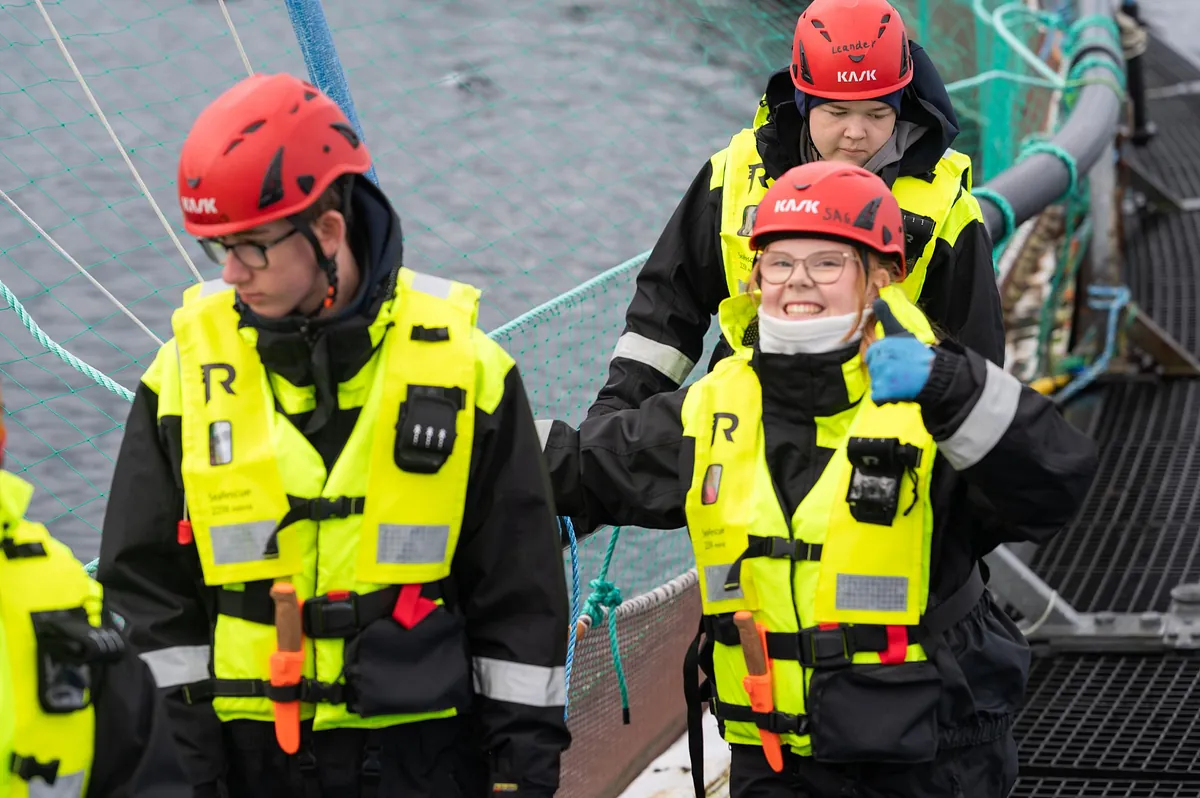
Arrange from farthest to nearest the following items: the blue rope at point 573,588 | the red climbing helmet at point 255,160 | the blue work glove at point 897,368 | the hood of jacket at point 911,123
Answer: the hood of jacket at point 911,123 < the blue rope at point 573,588 < the blue work glove at point 897,368 < the red climbing helmet at point 255,160

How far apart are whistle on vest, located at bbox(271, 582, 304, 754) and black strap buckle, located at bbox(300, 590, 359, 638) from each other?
0.06ft

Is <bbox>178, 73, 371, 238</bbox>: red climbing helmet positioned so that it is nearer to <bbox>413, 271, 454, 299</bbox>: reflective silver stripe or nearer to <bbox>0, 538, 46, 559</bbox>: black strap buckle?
<bbox>413, 271, 454, 299</bbox>: reflective silver stripe

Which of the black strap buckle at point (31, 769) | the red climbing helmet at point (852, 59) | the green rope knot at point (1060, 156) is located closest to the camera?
the black strap buckle at point (31, 769)

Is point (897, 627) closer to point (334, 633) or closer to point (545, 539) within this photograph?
point (545, 539)

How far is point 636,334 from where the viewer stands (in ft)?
13.6

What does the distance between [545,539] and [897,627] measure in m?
0.68

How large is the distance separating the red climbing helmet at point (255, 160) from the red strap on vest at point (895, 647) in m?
1.23

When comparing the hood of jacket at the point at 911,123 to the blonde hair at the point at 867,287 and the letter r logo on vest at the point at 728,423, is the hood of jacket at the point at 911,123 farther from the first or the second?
the letter r logo on vest at the point at 728,423

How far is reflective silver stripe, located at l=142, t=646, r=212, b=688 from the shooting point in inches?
112

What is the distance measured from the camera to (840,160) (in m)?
4.00

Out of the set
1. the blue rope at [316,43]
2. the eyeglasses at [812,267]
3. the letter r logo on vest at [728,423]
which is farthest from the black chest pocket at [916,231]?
the blue rope at [316,43]

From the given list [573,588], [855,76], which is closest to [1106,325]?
[855,76]

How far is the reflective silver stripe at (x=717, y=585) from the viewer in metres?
3.23

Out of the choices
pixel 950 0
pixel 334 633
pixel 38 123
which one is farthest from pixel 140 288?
pixel 334 633
